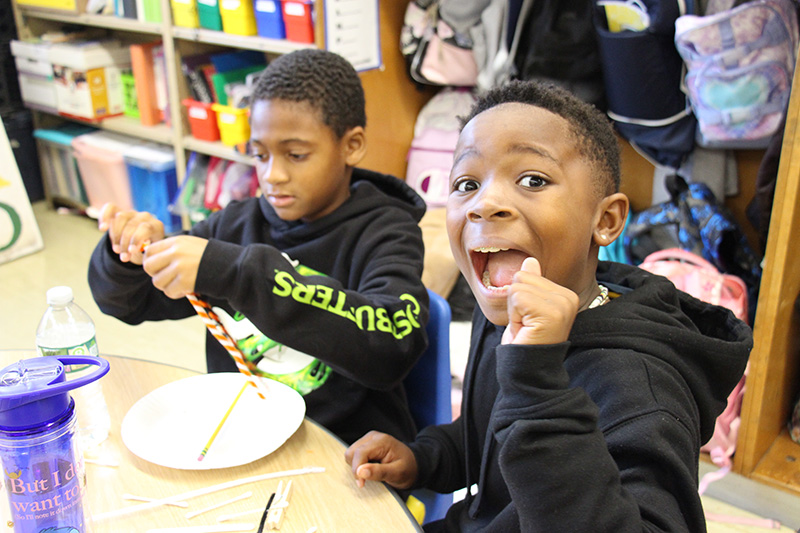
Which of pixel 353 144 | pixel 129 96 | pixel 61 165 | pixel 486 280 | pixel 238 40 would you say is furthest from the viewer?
pixel 61 165

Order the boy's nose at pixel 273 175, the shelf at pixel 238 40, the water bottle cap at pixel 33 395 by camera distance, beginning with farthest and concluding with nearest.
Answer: the shelf at pixel 238 40, the boy's nose at pixel 273 175, the water bottle cap at pixel 33 395

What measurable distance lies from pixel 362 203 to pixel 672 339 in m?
0.71

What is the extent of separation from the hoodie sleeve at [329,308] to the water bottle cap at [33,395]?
15.4 inches

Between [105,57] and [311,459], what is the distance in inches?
119

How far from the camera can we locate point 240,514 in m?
0.79

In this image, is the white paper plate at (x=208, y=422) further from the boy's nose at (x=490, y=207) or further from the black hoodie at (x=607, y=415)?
the boy's nose at (x=490, y=207)

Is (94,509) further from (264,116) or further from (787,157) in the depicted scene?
(787,157)

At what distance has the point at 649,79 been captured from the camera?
2105mm

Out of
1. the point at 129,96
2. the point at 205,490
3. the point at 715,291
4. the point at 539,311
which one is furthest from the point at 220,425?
the point at 129,96

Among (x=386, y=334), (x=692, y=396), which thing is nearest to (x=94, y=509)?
(x=386, y=334)

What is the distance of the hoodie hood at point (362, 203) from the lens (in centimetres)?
138

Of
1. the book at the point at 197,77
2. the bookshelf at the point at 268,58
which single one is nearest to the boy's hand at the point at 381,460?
the bookshelf at the point at 268,58

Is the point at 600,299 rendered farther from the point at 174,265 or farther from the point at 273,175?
the point at 273,175

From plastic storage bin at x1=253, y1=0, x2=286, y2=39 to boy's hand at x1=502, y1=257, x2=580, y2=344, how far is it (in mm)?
2152
